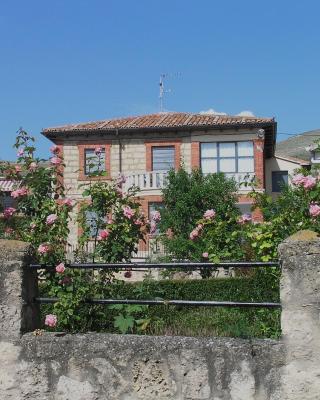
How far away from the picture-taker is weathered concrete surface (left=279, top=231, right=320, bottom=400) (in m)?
3.19

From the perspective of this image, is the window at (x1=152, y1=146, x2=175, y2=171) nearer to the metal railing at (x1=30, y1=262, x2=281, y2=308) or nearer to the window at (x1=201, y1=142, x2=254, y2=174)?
the window at (x1=201, y1=142, x2=254, y2=174)

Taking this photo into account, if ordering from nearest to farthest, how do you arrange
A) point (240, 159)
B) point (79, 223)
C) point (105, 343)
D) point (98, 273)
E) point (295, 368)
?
point (295, 368)
point (105, 343)
point (98, 273)
point (79, 223)
point (240, 159)

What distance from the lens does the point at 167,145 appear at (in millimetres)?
30906

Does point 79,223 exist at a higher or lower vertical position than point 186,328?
higher

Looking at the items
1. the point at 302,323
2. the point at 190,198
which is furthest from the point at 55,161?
the point at 190,198

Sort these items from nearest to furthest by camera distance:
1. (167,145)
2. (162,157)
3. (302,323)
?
1. (302,323)
2. (167,145)
3. (162,157)

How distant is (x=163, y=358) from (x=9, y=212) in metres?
2.01

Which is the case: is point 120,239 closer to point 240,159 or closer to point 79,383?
point 79,383

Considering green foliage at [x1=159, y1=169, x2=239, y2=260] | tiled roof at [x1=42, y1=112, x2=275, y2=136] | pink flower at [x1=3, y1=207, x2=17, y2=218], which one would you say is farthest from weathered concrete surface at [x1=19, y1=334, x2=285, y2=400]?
tiled roof at [x1=42, y1=112, x2=275, y2=136]

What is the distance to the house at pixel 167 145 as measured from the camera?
97.7 ft

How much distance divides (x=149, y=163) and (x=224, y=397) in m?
27.7

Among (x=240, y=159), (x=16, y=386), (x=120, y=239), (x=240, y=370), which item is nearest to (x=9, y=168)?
(x=120, y=239)

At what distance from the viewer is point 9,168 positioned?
4.86 metres

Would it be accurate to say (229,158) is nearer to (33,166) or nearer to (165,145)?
(165,145)
